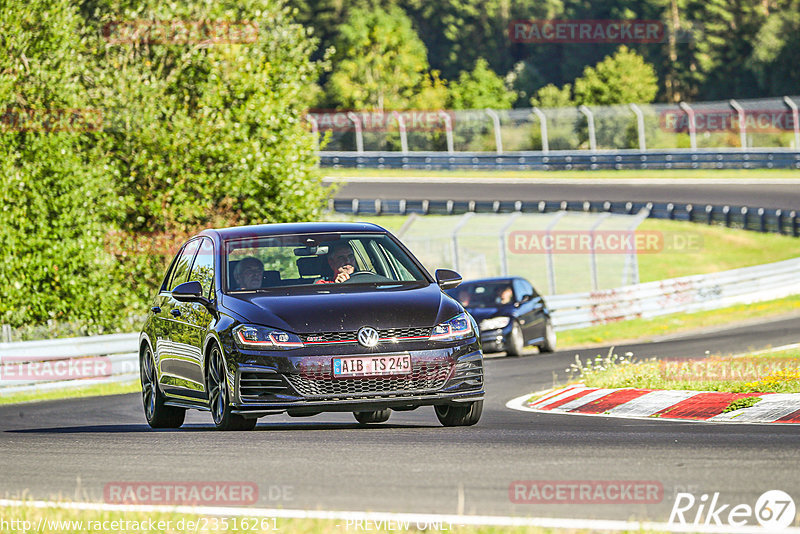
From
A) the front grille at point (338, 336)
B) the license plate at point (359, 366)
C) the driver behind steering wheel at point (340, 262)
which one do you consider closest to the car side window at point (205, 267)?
the driver behind steering wheel at point (340, 262)

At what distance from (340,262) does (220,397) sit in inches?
57.0

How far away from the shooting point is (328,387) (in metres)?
9.59

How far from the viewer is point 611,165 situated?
5744cm

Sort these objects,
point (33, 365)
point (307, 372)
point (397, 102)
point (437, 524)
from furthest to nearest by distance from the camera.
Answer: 1. point (397, 102)
2. point (33, 365)
3. point (307, 372)
4. point (437, 524)

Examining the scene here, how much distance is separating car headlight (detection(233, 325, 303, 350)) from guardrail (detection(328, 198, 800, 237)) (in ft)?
105

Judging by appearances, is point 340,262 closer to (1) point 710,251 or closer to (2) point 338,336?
(2) point 338,336

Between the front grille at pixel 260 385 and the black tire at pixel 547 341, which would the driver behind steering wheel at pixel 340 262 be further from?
the black tire at pixel 547 341

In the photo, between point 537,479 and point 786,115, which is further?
point 786,115

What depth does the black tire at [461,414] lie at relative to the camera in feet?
34.4

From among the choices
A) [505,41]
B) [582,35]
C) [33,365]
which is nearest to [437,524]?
[33,365]

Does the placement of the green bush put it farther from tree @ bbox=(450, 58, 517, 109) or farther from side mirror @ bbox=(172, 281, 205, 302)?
tree @ bbox=(450, 58, 517, 109)

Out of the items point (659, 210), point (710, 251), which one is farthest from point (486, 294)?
point (659, 210)

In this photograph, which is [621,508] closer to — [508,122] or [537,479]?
[537,479]

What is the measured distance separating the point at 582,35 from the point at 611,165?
142 ft
